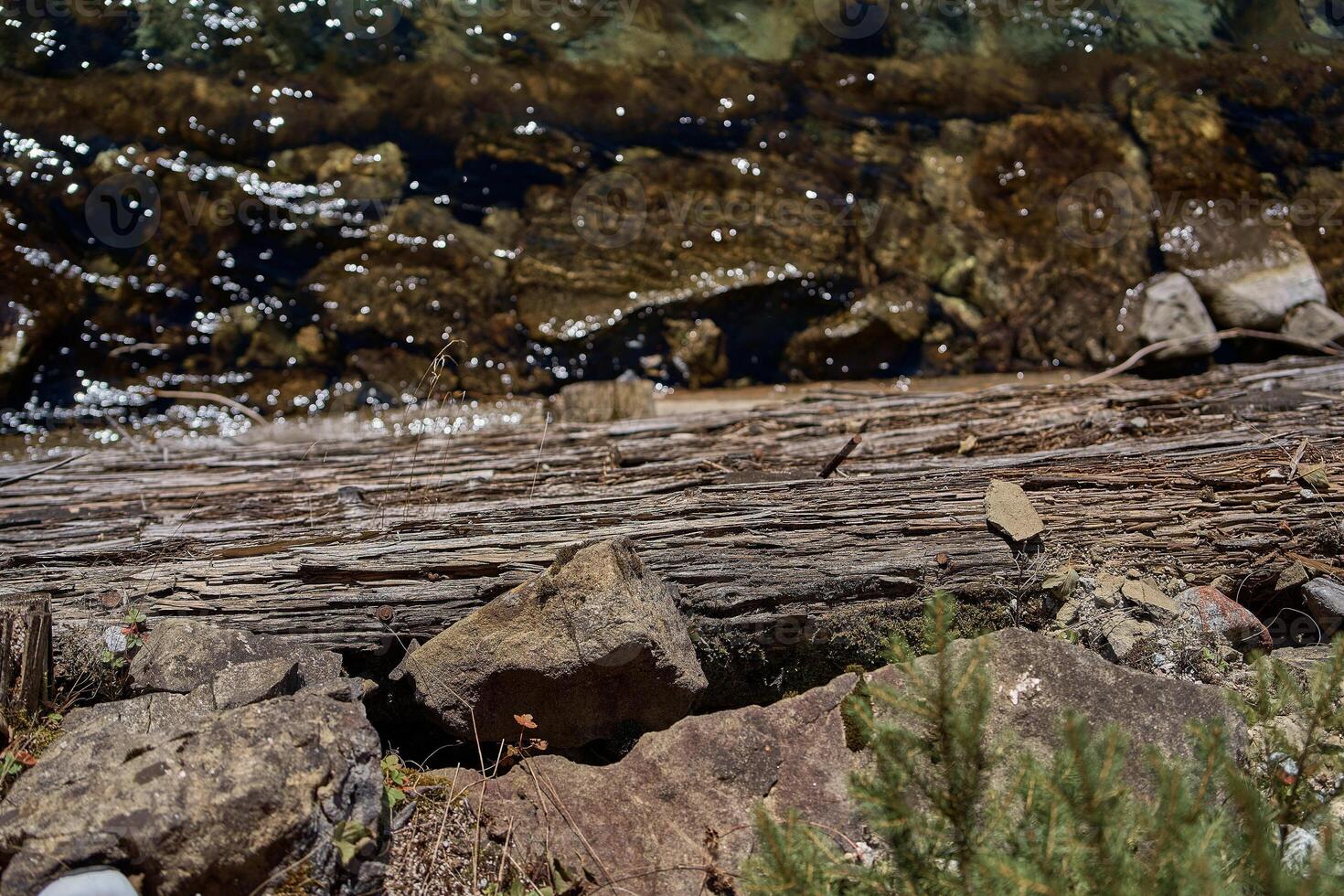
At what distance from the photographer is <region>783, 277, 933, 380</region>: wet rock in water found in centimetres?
745

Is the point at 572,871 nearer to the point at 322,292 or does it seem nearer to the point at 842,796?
the point at 842,796

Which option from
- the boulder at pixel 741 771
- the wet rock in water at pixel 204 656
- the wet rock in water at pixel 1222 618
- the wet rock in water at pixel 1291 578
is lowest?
the boulder at pixel 741 771

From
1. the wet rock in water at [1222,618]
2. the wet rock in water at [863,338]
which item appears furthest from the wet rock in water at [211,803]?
the wet rock in water at [863,338]

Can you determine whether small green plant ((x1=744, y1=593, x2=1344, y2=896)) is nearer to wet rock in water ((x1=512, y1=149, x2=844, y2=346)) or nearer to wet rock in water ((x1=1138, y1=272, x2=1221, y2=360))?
wet rock in water ((x1=1138, y1=272, x2=1221, y2=360))

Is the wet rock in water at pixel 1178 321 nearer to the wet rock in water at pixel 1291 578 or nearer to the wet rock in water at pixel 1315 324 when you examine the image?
the wet rock in water at pixel 1315 324

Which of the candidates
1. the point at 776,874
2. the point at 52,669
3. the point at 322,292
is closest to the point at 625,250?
the point at 322,292

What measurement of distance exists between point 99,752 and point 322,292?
5240mm

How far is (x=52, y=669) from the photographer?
3176 mm

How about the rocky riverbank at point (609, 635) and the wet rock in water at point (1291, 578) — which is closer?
the rocky riverbank at point (609, 635)

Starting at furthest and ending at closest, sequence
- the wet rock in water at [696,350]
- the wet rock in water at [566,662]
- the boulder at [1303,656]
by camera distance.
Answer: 1. the wet rock in water at [696,350]
2. the boulder at [1303,656]
3. the wet rock in water at [566,662]

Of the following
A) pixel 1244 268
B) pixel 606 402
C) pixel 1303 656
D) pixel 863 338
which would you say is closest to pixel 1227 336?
pixel 1244 268

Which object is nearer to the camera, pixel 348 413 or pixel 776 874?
pixel 776 874

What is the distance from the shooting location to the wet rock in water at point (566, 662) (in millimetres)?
3154

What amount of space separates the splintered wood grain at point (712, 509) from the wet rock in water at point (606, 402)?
2.45 feet
